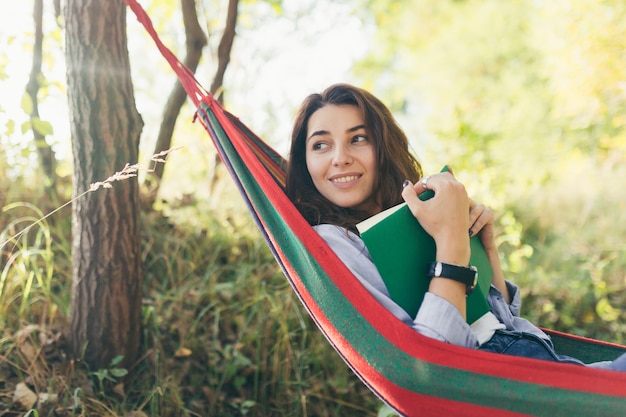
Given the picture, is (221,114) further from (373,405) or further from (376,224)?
(373,405)

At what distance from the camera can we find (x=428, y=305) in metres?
1.28

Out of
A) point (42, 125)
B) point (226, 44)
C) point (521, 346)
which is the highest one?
point (226, 44)

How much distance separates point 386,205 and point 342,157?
20cm

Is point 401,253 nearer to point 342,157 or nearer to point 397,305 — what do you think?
point 397,305

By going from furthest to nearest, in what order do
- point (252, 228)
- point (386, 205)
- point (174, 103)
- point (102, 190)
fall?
point (252, 228) → point (174, 103) → point (102, 190) → point (386, 205)

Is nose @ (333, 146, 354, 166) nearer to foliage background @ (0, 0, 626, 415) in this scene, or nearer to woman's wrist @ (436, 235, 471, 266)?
foliage background @ (0, 0, 626, 415)

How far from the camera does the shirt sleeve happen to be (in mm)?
1261

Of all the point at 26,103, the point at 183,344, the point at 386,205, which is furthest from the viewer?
the point at 183,344

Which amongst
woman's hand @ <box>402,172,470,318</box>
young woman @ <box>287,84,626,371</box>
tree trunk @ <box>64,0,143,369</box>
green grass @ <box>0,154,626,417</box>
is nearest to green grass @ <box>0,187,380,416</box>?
green grass @ <box>0,154,626,417</box>

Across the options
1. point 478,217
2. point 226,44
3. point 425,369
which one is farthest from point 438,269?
point 226,44

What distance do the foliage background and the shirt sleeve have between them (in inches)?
23.8

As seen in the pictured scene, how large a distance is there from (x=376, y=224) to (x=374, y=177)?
37 centimetres

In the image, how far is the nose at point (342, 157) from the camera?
1678mm

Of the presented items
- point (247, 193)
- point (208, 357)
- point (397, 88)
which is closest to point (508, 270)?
point (208, 357)
